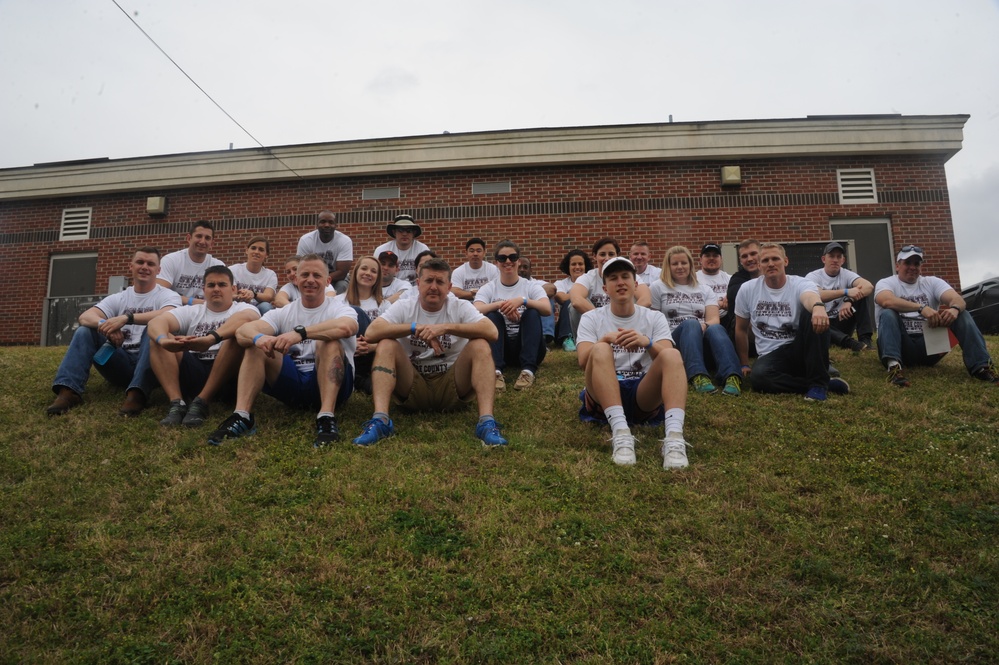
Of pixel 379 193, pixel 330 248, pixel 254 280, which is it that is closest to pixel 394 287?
pixel 330 248

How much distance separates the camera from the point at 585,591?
2.96 m

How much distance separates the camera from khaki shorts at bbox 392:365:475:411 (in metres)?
5.29

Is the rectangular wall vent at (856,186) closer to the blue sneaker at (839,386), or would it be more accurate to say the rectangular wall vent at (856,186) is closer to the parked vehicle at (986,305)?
the parked vehicle at (986,305)

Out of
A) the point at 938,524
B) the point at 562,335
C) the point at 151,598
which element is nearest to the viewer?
the point at 151,598

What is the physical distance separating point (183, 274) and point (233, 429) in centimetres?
339

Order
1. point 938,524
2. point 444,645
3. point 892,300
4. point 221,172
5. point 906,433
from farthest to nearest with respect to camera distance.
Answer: point 221,172, point 892,300, point 906,433, point 938,524, point 444,645

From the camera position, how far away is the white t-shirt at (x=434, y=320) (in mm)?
5234

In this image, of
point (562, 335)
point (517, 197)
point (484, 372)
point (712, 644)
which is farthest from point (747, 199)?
point (712, 644)

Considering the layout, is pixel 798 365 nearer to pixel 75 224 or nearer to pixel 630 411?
pixel 630 411

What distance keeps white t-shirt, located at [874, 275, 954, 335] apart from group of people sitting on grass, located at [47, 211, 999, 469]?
21 millimetres

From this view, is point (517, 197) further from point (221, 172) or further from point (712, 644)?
point (712, 644)

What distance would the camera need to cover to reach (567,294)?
8.77 metres

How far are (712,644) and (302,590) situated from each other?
1756mm

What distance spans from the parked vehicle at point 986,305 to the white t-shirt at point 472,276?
809cm
